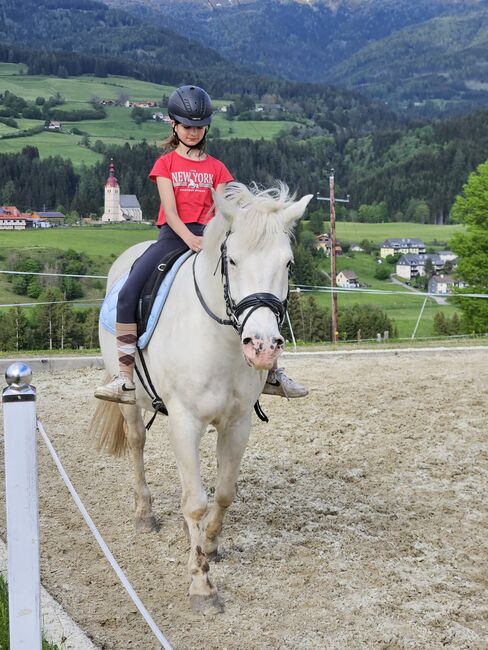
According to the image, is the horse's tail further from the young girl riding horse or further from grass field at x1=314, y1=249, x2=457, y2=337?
grass field at x1=314, y1=249, x2=457, y2=337

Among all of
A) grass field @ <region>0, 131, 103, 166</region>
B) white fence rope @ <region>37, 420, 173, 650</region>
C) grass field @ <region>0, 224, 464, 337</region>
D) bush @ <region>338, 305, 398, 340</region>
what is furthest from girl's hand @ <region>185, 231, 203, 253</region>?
grass field @ <region>0, 131, 103, 166</region>

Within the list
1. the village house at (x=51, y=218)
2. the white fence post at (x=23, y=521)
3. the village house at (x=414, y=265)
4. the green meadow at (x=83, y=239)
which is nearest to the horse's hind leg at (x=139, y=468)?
the white fence post at (x=23, y=521)

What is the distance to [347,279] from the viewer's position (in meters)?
93.4

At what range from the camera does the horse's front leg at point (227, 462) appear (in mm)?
4219

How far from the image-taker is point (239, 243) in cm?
352

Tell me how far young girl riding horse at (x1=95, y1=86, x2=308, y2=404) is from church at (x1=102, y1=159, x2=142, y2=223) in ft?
259

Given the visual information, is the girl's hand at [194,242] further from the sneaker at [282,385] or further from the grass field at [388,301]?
the grass field at [388,301]

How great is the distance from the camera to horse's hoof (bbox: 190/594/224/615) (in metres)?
3.89

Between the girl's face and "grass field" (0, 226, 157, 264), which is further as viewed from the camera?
"grass field" (0, 226, 157, 264)

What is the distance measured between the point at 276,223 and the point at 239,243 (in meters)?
0.21

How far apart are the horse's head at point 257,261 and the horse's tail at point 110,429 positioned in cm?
255

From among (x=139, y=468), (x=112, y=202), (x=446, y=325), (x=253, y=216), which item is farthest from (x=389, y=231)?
(x=253, y=216)

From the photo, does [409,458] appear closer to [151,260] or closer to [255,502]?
[255,502]

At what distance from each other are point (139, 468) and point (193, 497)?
4.57 feet
